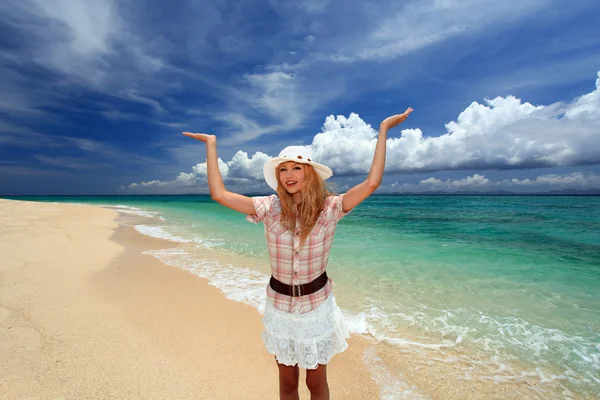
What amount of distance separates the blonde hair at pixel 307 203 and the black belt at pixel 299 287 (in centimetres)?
33

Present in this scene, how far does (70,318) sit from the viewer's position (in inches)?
192

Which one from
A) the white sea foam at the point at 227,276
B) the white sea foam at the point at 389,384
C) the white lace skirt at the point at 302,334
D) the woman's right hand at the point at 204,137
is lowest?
the white sea foam at the point at 389,384

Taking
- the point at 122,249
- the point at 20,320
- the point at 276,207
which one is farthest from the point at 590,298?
the point at 122,249

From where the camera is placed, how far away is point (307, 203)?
7.26ft

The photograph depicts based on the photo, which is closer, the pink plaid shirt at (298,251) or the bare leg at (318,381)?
the pink plaid shirt at (298,251)

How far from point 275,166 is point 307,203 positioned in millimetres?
408

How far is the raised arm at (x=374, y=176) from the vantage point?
6.99 feet

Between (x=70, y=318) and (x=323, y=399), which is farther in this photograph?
(x=70, y=318)

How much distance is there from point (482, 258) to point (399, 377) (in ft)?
32.2

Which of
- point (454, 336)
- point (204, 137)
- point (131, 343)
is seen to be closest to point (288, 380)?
point (204, 137)

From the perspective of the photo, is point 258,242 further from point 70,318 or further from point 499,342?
point 499,342

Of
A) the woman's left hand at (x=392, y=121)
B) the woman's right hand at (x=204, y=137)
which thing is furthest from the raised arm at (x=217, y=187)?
the woman's left hand at (x=392, y=121)

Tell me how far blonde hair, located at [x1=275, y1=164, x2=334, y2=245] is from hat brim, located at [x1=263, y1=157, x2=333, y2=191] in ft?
0.18

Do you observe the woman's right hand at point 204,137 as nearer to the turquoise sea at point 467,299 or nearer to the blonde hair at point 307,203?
the blonde hair at point 307,203
